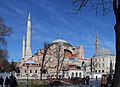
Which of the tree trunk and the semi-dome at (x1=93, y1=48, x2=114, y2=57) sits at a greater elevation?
the semi-dome at (x1=93, y1=48, x2=114, y2=57)

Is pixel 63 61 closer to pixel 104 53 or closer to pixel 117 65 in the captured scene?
pixel 104 53

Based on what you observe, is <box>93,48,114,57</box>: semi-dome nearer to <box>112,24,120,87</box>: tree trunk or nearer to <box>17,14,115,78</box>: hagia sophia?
<box>17,14,115,78</box>: hagia sophia

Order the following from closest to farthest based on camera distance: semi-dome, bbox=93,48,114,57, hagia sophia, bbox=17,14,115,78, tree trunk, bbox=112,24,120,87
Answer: tree trunk, bbox=112,24,120,87 < hagia sophia, bbox=17,14,115,78 < semi-dome, bbox=93,48,114,57

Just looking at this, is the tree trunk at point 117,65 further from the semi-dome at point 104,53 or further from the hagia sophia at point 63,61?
the semi-dome at point 104,53

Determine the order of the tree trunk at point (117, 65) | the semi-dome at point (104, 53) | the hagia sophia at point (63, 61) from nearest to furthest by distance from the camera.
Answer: the tree trunk at point (117, 65)
the hagia sophia at point (63, 61)
the semi-dome at point (104, 53)

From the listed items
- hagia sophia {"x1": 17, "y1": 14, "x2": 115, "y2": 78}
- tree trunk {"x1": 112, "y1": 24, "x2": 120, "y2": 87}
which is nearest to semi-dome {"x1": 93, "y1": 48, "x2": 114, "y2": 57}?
hagia sophia {"x1": 17, "y1": 14, "x2": 115, "y2": 78}

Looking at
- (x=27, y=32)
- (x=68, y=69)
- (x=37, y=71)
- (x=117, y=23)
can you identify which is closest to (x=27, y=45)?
(x=27, y=32)

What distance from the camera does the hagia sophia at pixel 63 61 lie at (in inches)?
3841

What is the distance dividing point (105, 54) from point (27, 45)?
34.4m

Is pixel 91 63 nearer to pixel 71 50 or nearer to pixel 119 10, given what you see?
pixel 71 50

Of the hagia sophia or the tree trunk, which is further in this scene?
the hagia sophia

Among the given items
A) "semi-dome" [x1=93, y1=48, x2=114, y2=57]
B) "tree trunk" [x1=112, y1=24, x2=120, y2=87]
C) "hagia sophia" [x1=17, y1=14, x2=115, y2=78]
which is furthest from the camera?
"semi-dome" [x1=93, y1=48, x2=114, y2=57]

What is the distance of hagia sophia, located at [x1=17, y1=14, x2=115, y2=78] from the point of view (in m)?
97.6

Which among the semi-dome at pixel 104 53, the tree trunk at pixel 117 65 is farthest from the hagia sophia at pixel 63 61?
the tree trunk at pixel 117 65
